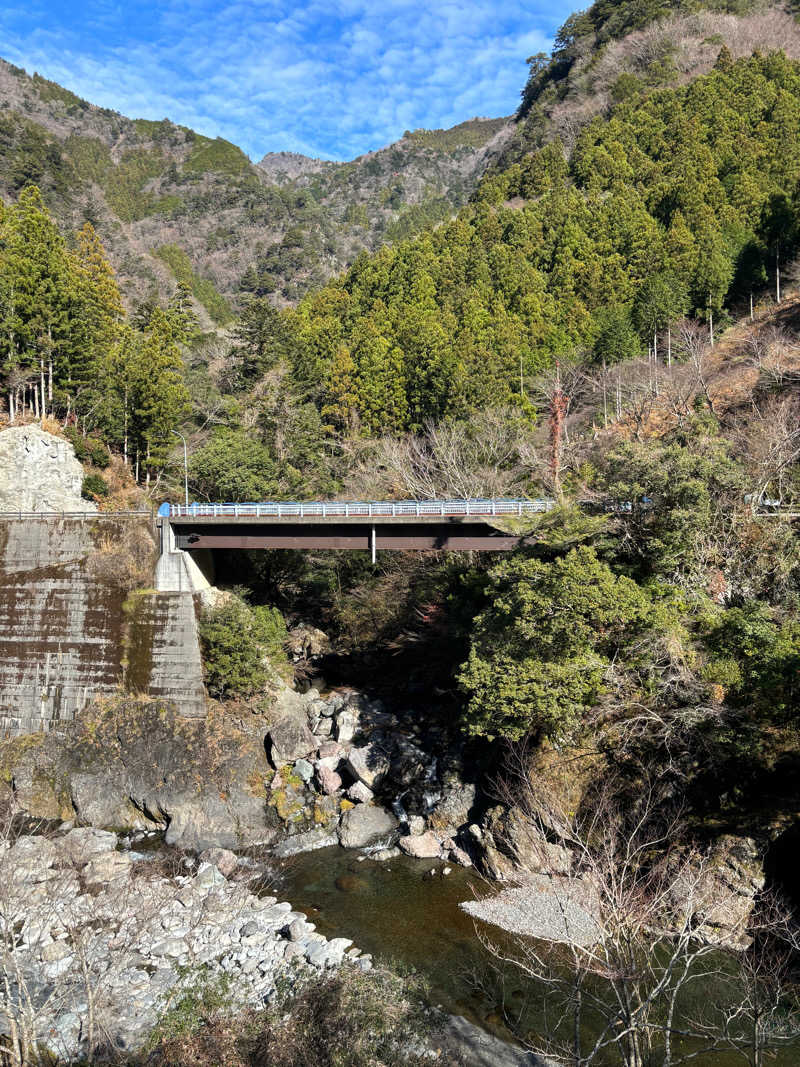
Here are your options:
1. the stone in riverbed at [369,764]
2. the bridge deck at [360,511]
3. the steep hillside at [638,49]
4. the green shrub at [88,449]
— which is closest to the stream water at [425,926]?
the stone in riverbed at [369,764]

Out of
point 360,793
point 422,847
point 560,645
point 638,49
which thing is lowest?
point 422,847

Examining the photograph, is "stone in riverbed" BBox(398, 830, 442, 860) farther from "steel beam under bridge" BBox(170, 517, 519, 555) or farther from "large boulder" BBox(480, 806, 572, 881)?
"steel beam under bridge" BBox(170, 517, 519, 555)

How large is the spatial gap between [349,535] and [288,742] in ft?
26.6

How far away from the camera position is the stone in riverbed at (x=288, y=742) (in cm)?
2291

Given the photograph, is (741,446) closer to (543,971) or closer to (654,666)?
(654,666)

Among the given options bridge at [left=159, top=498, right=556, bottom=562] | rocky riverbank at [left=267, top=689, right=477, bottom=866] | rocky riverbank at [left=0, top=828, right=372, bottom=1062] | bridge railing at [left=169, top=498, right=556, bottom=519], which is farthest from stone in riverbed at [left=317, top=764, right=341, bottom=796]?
bridge railing at [left=169, top=498, right=556, bottom=519]

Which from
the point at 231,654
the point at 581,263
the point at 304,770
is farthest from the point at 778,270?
the point at 304,770

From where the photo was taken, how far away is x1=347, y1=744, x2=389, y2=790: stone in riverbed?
21516 mm

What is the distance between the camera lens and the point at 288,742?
909 inches

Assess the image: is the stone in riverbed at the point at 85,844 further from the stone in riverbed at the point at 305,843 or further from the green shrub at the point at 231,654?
the green shrub at the point at 231,654

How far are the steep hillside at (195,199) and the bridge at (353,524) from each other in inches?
2382

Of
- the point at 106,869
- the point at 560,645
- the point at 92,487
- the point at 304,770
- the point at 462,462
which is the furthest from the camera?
the point at 462,462

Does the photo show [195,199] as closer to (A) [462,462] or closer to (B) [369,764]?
(A) [462,462]

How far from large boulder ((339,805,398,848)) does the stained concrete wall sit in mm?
7144
